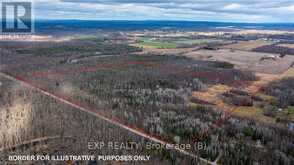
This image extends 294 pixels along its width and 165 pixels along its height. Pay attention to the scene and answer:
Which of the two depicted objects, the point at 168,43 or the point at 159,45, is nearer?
the point at 159,45

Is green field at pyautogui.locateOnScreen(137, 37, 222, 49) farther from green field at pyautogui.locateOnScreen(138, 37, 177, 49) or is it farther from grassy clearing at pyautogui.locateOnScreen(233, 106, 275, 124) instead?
grassy clearing at pyautogui.locateOnScreen(233, 106, 275, 124)

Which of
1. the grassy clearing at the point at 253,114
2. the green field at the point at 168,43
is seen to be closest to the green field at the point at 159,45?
the green field at the point at 168,43

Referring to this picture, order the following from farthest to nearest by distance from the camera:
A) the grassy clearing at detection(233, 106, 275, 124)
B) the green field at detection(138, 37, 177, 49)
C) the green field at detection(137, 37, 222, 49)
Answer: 1. the green field at detection(137, 37, 222, 49)
2. the green field at detection(138, 37, 177, 49)
3. the grassy clearing at detection(233, 106, 275, 124)

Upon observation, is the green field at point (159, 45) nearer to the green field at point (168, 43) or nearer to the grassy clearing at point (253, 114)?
the green field at point (168, 43)


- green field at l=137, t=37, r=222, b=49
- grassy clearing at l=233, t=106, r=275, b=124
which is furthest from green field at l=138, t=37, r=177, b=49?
grassy clearing at l=233, t=106, r=275, b=124

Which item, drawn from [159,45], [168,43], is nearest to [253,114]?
[159,45]

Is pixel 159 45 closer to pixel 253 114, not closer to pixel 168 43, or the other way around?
pixel 168 43

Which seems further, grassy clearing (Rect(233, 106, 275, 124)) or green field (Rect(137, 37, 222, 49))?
green field (Rect(137, 37, 222, 49))

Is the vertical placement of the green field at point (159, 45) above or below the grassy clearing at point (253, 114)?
above

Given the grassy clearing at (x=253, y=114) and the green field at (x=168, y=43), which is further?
the green field at (x=168, y=43)

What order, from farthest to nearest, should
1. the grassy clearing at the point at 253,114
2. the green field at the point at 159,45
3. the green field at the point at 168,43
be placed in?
the green field at the point at 168,43 → the green field at the point at 159,45 → the grassy clearing at the point at 253,114

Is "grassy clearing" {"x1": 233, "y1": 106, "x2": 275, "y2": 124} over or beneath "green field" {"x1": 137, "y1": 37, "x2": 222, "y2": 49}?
beneath
